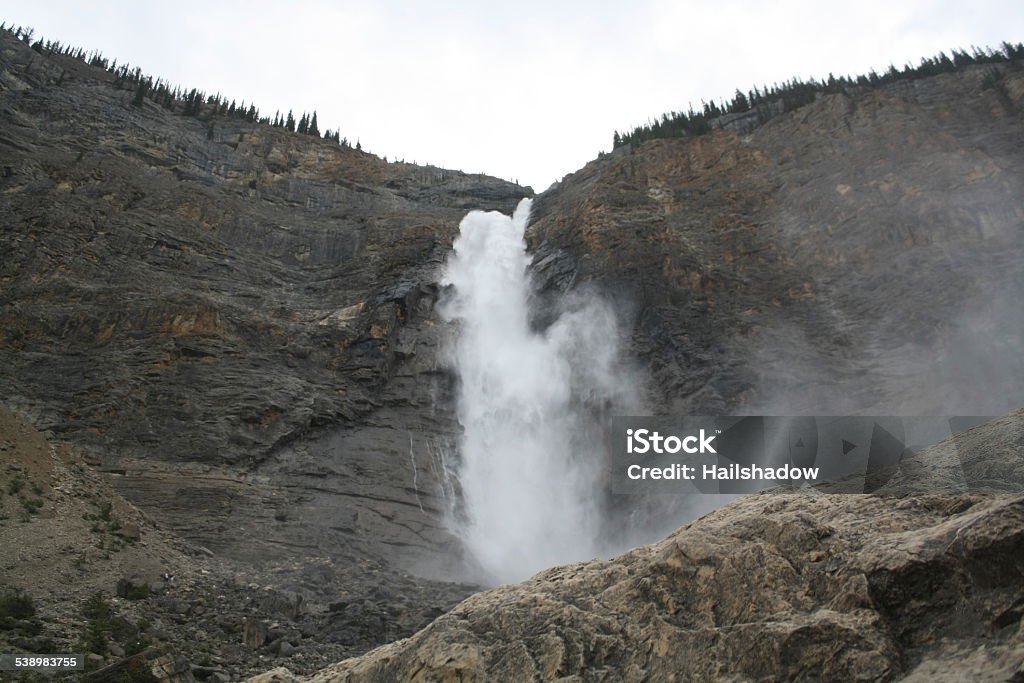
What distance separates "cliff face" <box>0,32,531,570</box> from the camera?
22656 mm

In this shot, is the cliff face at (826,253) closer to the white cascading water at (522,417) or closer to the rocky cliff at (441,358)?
the rocky cliff at (441,358)

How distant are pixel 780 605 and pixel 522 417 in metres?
24.3

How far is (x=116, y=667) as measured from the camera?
11.1m

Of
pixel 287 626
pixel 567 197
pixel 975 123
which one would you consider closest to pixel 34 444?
pixel 287 626

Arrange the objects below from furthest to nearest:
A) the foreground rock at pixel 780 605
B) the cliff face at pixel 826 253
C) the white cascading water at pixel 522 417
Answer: the white cascading water at pixel 522 417, the cliff face at pixel 826 253, the foreground rock at pixel 780 605

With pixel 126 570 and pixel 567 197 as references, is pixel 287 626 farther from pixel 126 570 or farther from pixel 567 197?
pixel 567 197

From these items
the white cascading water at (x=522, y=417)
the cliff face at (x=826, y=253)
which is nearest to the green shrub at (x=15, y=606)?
the white cascading water at (x=522, y=417)

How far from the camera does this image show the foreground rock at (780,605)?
4.72 meters

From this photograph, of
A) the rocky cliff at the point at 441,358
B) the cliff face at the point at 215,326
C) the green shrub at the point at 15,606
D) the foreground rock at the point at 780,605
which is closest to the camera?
the foreground rock at the point at 780,605

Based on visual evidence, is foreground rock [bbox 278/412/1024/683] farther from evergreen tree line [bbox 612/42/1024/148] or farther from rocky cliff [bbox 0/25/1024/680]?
evergreen tree line [bbox 612/42/1024/148]

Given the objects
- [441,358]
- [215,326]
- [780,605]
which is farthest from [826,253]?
[780,605]

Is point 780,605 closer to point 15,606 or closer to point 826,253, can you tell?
point 15,606

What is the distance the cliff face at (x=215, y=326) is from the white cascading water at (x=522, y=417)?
1.49m

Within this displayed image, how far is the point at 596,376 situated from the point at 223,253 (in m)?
→ 17.1
